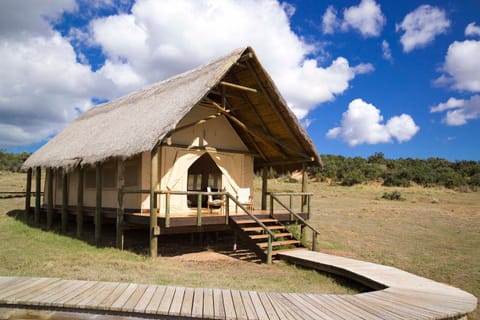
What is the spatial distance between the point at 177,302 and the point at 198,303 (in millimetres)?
272

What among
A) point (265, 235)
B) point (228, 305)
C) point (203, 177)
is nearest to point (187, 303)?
point (228, 305)

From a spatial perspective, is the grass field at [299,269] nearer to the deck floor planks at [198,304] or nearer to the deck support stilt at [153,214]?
the deck support stilt at [153,214]

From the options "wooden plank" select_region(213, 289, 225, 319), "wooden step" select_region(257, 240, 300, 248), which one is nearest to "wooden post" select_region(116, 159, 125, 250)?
"wooden step" select_region(257, 240, 300, 248)

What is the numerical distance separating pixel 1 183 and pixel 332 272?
3232 cm

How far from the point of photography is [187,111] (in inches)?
379

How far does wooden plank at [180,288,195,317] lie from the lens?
496cm

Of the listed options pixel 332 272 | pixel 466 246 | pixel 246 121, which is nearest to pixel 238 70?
pixel 246 121

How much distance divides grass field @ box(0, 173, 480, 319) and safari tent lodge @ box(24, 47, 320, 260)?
0.96 m

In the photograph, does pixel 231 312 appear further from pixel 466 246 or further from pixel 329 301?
pixel 466 246

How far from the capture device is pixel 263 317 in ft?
16.2

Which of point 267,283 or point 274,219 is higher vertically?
point 274,219

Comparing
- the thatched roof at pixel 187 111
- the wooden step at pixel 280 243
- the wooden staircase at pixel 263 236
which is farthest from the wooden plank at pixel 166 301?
the wooden step at pixel 280 243

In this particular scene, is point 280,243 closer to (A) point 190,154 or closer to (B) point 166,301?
(A) point 190,154

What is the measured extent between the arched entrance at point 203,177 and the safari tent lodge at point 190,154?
2.0 inches
